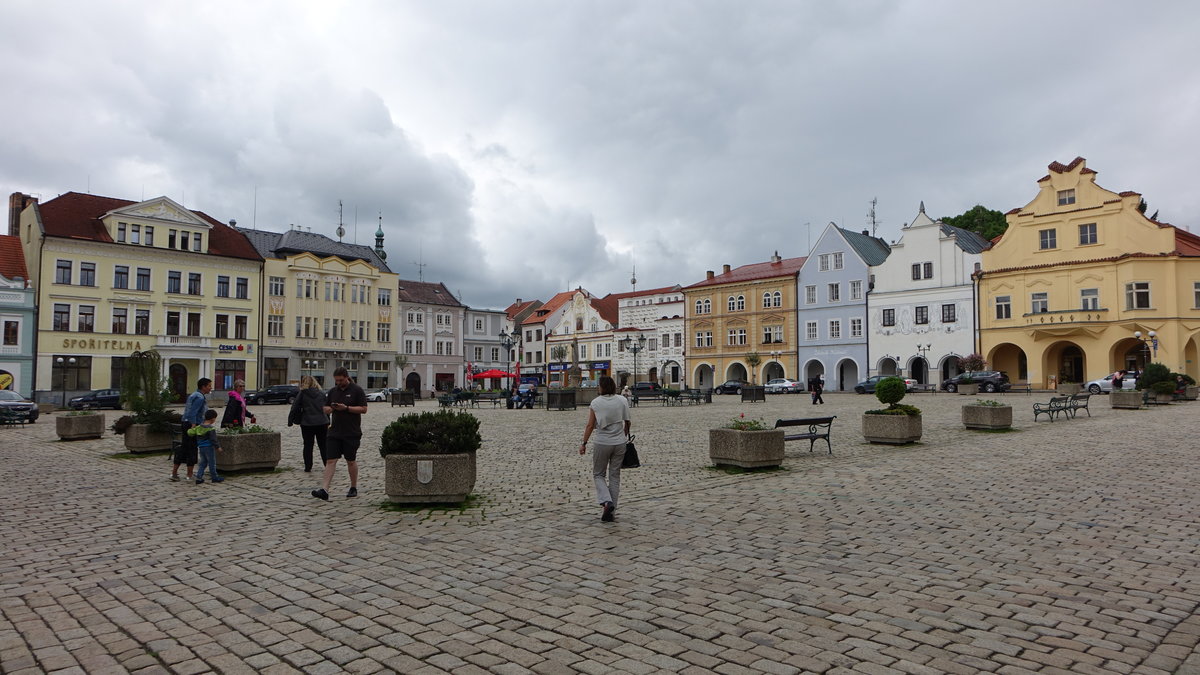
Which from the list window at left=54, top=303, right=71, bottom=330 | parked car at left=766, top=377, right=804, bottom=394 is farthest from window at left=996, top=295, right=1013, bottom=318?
window at left=54, top=303, right=71, bottom=330

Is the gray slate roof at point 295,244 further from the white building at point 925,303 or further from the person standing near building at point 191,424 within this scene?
the person standing near building at point 191,424

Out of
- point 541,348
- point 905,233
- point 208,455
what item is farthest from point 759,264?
point 208,455

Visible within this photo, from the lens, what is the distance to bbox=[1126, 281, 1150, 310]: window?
4542 cm

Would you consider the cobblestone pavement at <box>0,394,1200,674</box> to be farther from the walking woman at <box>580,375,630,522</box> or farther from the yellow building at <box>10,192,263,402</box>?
the yellow building at <box>10,192,263,402</box>

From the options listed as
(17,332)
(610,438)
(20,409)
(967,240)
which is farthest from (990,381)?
(17,332)

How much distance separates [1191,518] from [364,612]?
28.1 ft

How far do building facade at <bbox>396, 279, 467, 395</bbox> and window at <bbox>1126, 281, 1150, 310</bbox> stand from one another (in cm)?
5258

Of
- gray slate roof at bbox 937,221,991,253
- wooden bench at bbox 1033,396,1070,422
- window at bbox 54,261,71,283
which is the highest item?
gray slate roof at bbox 937,221,991,253

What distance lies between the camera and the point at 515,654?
4438 mm

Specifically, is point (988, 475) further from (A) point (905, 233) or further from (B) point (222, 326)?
(B) point (222, 326)

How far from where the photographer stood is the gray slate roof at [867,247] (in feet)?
200

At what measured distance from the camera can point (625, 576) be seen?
6090mm

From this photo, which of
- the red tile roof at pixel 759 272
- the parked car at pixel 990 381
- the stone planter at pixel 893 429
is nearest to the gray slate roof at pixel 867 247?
the red tile roof at pixel 759 272

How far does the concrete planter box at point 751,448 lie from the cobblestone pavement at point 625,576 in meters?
0.45
